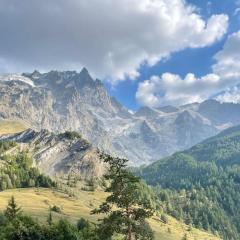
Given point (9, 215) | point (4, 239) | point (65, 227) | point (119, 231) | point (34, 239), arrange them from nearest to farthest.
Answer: point (119, 231) → point (4, 239) → point (34, 239) → point (65, 227) → point (9, 215)

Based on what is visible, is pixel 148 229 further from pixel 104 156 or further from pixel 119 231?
pixel 104 156

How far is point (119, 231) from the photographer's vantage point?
215ft

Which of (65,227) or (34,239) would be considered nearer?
(34,239)

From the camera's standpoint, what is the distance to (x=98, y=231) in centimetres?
6650

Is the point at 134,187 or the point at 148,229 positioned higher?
the point at 134,187

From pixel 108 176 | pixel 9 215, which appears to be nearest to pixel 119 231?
pixel 108 176

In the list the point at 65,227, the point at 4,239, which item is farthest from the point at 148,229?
the point at 65,227

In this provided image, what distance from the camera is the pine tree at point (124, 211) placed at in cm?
6556

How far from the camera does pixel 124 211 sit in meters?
66.4

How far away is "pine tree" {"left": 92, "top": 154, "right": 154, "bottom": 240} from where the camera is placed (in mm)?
65562

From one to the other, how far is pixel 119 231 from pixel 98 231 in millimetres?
2925

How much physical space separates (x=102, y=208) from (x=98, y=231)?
2999 mm

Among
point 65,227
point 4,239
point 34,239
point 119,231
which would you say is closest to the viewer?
point 119,231

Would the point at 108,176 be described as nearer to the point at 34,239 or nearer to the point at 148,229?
the point at 148,229
